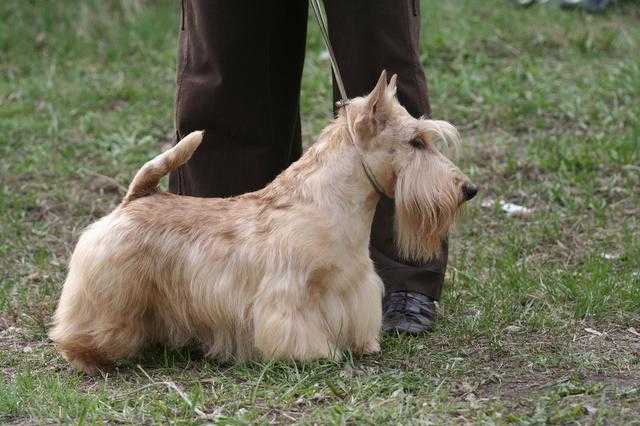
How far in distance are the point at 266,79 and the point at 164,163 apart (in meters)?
0.70

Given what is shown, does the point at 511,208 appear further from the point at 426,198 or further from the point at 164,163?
the point at 164,163

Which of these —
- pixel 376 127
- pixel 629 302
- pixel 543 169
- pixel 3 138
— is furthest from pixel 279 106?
pixel 3 138

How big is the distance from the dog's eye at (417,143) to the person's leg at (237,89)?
87 centimetres

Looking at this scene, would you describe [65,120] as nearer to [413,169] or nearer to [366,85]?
[366,85]

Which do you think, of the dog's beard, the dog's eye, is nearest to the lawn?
the dog's beard

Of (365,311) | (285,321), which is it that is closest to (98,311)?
(285,321)

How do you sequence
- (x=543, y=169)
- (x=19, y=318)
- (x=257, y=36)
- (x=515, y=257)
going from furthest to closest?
A: (x=543, y=169) < (x=515, y=257) < (x=19, y=318) < (x=257, y=36)

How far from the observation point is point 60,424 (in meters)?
3.48

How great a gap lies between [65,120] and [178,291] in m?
4.02

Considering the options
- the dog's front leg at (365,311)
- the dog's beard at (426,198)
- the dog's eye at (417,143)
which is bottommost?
the dog's front leg at (365,311)

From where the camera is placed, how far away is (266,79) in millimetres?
4523

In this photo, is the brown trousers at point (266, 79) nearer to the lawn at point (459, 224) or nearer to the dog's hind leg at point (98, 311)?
the lawn at point (459, 224)

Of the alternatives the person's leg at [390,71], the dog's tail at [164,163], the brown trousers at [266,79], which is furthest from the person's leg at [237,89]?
the dog's tail at [164,163]

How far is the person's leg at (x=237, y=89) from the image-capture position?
173 inches
